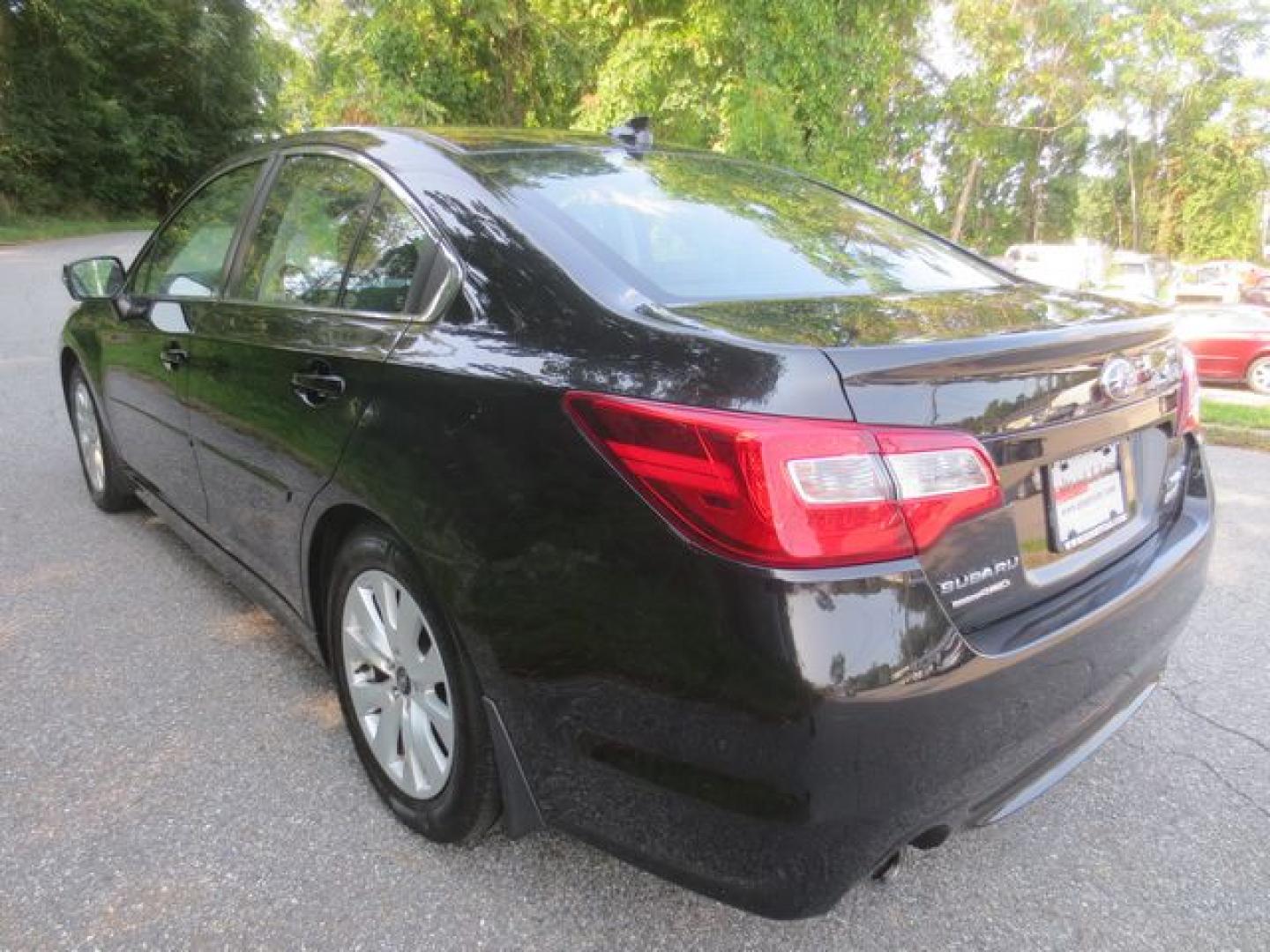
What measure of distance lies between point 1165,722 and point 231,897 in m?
2.57

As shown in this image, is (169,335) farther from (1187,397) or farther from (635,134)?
(1187,397)

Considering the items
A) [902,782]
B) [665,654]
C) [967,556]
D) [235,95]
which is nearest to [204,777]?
[665,654]

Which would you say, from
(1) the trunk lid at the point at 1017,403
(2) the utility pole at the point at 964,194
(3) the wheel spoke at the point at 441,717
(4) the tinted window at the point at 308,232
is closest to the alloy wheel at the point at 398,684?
(3) the wheel spoke at the point at 441,717

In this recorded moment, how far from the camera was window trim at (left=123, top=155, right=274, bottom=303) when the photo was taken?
2.92 meters

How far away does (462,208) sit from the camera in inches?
81.8

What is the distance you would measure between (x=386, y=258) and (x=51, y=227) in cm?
2948

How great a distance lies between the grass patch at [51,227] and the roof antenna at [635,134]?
79.7 feet

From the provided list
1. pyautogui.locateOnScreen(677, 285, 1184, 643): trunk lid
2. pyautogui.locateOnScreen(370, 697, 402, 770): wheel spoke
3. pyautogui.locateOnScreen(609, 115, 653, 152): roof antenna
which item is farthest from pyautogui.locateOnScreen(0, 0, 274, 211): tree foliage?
pyautogui.locateOnScreen(677, 285, 1184, 643): trunk lid

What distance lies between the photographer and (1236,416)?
748 centimetres

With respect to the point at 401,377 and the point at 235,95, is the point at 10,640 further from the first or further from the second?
the point at 235,95

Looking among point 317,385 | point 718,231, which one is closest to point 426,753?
point 317,385

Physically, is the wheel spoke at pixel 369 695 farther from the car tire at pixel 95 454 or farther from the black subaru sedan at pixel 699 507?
the car tire at pixel 95 454

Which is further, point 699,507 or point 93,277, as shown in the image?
point 93,277

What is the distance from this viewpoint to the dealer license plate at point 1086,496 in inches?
66.8
